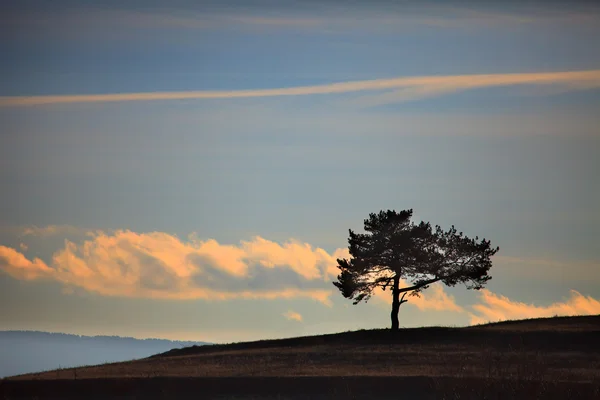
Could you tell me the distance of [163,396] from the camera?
45.2 metres

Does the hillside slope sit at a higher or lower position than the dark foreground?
higher

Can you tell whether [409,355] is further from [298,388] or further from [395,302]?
[395,302]

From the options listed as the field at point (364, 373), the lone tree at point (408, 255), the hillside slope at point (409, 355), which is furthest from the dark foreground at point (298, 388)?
the lone tree at point (408, 255)

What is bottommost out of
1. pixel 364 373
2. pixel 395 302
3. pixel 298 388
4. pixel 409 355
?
pixel 298 388

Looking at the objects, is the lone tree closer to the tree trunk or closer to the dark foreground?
the tree trunk

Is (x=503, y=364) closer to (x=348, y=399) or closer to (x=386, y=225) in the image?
(x=348, y=399)

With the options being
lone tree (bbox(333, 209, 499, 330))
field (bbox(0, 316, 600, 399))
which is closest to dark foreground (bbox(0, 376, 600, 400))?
field (bbox(0, 316, 600, 399))

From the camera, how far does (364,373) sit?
157ft

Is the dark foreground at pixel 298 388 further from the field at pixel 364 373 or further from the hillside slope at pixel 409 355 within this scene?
the hillside slope at pixel 409 355

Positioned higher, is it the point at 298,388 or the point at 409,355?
the point at 409,355

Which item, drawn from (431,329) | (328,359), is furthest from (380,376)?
(431,329)

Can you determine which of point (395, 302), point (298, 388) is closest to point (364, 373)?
point (298, 388)

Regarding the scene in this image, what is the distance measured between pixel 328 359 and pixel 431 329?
722 inches

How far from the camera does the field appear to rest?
Result: 43438 millimetres
